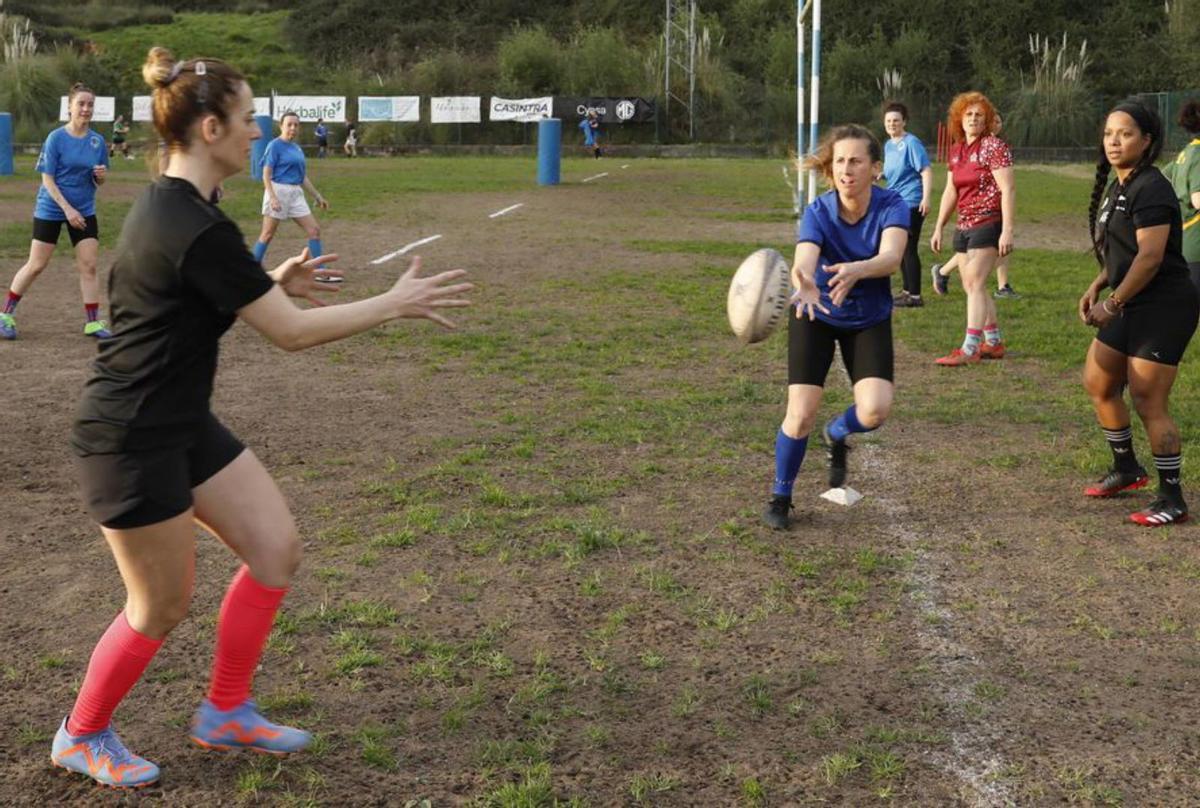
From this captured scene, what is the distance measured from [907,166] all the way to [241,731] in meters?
10.4

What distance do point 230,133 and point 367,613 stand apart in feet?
7.40

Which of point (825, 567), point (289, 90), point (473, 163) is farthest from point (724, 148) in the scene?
point (825, 567)

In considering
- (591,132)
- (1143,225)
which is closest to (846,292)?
(1143,225)

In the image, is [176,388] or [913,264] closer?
[176,388]

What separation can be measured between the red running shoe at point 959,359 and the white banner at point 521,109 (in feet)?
159

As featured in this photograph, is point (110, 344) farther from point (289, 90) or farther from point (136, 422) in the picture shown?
point (289, 90)

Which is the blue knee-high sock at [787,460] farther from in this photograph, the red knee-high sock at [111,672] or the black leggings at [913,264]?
the black leggings at [913,264]

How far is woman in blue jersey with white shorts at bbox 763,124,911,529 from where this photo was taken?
618 cm

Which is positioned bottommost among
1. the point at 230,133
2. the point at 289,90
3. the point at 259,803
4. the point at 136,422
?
the point at 259,803

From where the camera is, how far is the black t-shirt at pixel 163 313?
3559mm

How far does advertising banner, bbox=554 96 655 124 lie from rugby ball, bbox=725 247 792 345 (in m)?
51.6

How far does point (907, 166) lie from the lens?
43.1 feet

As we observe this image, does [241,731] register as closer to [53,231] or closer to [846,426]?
[846,426]

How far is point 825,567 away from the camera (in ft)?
19.7
